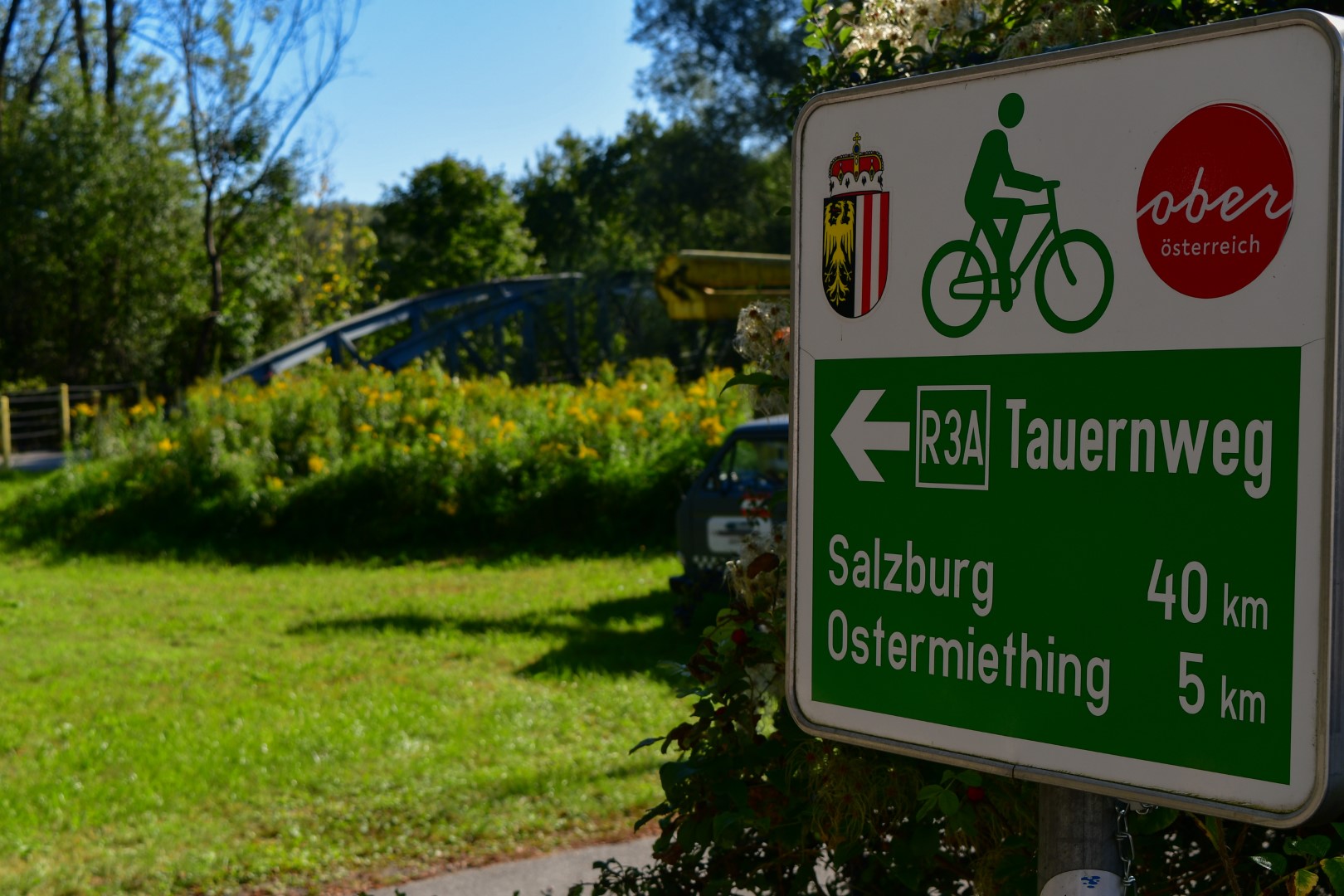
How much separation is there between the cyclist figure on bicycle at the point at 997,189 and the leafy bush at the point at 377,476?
37.6ft

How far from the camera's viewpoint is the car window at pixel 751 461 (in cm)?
939

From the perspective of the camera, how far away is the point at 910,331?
142cm

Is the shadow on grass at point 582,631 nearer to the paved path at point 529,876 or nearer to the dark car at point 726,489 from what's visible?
the dark car at point 726,489

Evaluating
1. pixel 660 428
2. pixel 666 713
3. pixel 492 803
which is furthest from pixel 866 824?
pixel 660 428

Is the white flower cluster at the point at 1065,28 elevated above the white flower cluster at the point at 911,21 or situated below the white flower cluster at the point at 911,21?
below

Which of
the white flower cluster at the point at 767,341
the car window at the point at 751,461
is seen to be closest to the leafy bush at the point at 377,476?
the car window at the point at 751,461

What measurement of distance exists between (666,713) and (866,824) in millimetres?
4542

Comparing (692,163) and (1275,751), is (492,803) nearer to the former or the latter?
(1275,751)

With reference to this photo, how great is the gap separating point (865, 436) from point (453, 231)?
139 feet

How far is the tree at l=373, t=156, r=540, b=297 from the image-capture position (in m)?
41.7

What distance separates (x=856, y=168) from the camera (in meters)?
1.48

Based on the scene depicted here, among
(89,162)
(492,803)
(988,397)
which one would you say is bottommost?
(492,803)

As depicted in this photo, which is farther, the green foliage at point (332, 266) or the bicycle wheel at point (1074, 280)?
the green foliage at point (332, 266)

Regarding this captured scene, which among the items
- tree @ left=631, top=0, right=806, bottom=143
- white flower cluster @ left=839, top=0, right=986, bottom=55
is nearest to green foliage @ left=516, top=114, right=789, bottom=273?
tree @ left=631, top=0, right=806, bottom=143
